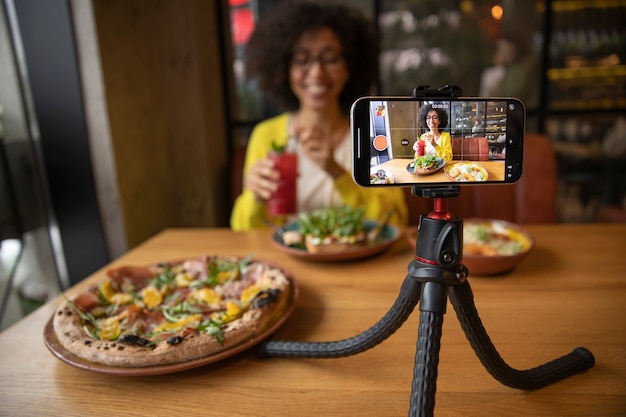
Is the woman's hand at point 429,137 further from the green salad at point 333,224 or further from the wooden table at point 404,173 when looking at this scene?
the green salad at point 333,224

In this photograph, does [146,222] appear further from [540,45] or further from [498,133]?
[540,45]

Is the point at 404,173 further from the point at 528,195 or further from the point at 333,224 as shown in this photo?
the point at 528,195

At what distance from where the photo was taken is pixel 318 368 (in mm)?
704

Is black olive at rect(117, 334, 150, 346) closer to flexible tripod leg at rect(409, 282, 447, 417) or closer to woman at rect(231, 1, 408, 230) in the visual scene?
flexible tripod leg at rect(409, 282, 447, 417)

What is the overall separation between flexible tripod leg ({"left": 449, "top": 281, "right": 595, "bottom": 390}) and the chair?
158cm

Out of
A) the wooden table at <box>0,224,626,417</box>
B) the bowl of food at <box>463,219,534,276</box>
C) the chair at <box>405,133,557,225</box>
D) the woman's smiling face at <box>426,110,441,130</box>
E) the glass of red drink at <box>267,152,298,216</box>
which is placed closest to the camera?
the woman's smiling face at <box>426,110,441,130</box>

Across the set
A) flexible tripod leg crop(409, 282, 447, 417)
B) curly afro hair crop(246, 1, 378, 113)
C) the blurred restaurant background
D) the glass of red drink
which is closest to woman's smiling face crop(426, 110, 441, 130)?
flexible tripod leg crop(409, 282, 447, 417)

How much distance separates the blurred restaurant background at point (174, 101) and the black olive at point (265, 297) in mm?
957

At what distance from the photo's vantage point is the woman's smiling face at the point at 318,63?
1.79 metres

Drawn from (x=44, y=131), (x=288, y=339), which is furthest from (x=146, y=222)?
(x=288, y=339)

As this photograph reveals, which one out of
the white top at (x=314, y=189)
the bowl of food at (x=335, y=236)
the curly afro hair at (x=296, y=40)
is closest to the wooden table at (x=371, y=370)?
the bowl of food at (x=335, y=236)

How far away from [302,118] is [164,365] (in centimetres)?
155

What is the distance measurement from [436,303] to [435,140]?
0.69 ft

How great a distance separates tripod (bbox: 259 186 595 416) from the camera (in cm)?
52
